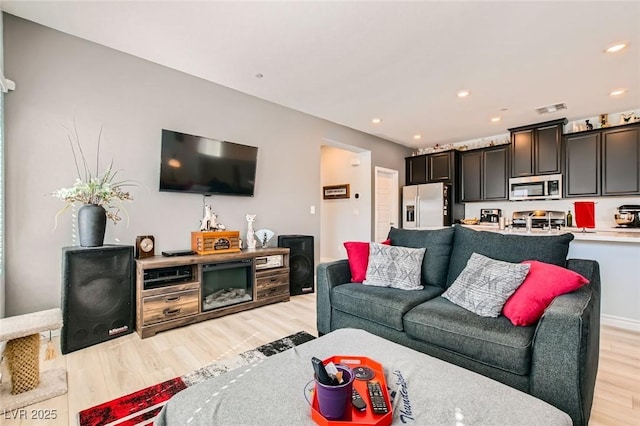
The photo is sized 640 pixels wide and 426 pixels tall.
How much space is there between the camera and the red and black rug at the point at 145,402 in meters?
1.48

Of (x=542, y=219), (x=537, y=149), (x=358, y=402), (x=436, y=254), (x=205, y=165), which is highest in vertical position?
(x=537, y=149)

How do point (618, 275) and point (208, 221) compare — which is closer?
point (618, 275)

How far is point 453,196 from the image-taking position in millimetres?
5707

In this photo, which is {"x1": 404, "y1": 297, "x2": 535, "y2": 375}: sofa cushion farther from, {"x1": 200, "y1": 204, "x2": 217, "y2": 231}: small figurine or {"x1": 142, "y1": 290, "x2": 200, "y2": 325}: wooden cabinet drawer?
{"x1": 200, "y1": 204, "x2": 217, "y2": 231}: small figurine

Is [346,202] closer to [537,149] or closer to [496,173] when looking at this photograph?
[496,173]

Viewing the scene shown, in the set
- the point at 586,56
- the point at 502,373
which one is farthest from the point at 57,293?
the point at 586,56

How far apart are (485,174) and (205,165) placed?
16.1ft

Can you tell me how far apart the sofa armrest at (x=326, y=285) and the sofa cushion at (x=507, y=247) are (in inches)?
35.3

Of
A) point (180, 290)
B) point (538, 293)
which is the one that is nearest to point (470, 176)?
point (538, 293)

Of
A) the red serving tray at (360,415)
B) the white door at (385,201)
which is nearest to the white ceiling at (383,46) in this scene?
the white door at (385,201)

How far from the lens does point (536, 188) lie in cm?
480

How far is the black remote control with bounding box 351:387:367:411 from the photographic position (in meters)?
0.92

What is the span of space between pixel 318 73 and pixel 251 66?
71 cm

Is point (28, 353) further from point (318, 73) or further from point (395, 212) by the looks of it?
point (395, 212)
